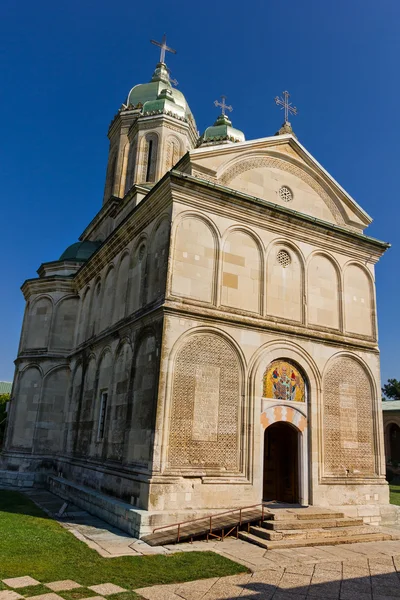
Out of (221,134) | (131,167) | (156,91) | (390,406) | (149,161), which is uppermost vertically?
(156,91)

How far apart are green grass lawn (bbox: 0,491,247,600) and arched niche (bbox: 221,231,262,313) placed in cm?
613

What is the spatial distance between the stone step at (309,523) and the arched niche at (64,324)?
12336mm

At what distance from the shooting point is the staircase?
966 centimetres

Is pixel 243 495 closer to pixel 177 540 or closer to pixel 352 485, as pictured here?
pixel 177 540

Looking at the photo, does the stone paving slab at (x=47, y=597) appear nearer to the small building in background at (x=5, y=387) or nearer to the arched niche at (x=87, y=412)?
the arched niche at (x=87, y=412)

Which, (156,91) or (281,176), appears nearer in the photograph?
(281,176)

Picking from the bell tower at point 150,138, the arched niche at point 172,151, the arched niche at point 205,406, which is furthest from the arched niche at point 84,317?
the arched niche at point 205,406

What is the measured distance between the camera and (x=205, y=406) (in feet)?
37.1

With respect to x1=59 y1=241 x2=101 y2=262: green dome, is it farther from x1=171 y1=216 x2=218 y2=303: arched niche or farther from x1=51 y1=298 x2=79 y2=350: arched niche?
x1=171 y1=216 x2=218 y2=303: arched niche

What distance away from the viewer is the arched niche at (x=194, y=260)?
11.9m

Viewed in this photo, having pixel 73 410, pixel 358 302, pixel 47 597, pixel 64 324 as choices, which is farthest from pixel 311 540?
pixel 64 324

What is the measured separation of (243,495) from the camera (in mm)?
11164

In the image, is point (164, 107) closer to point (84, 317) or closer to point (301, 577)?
point (84, 317)

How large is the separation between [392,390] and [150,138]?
4537cm
